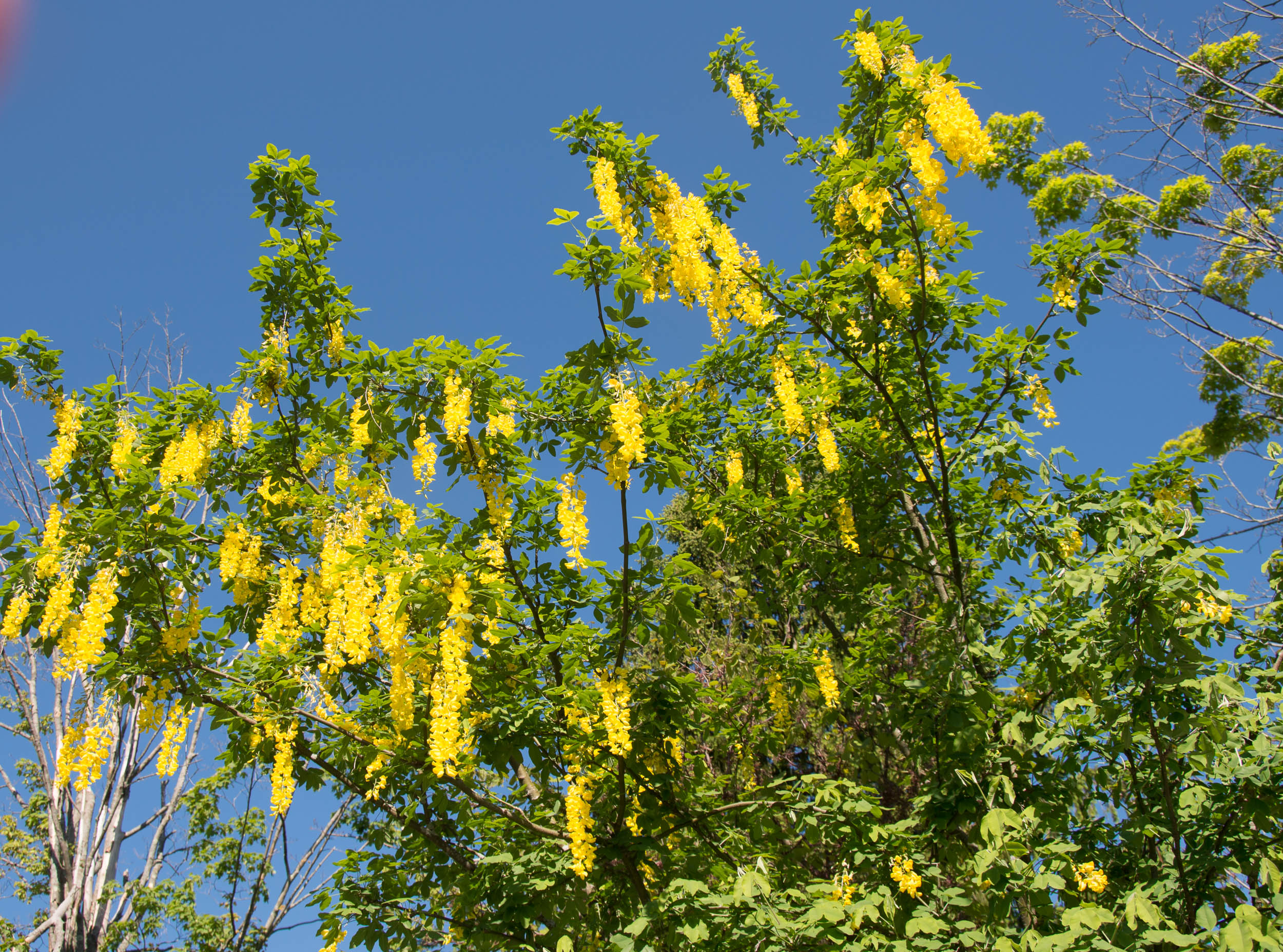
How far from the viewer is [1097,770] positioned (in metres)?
4.22

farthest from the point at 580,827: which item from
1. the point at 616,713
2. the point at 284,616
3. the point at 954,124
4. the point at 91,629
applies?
the point at 954,124

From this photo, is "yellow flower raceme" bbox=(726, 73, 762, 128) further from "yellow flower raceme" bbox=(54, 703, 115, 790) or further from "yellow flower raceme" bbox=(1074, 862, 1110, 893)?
"yellow flower raceme" bbox=(54, 703, 115, 790)

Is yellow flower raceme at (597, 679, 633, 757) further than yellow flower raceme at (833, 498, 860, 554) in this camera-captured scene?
No

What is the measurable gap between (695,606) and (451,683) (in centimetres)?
135

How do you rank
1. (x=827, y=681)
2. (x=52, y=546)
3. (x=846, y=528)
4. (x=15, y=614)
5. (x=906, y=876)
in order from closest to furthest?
(x=906, y=876) < (x=15, y=614) < (x=52, y=546) < (x=827, y=681) < (x=846, y=528)

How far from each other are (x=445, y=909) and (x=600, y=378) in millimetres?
4088

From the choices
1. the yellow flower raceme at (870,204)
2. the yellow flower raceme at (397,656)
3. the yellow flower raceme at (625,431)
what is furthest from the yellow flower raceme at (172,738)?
the yellow flower raceme at (870,204)

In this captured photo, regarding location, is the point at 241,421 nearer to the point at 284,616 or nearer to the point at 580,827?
the point at 284,616

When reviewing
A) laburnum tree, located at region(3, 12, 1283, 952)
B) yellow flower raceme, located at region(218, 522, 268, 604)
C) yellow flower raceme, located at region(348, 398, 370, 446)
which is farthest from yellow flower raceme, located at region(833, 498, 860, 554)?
yellow flower raceme, located at region(218, 522, 268, 604)

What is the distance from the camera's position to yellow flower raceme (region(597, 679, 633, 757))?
4.07 meters

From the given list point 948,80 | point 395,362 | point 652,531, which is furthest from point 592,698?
point 948,80

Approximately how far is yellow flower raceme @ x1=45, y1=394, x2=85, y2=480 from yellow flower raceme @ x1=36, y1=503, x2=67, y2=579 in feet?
0.93

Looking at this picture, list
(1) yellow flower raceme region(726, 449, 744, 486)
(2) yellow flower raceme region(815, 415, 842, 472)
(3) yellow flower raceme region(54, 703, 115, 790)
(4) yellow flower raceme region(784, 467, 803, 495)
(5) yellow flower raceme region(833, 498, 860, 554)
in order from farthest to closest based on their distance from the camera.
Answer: (4) yellow flower raceme region(784, 467, 803, 495) → (1) yellow flower raceme region(726, 449, 744, 486) → (5) yellow flower raceme region(833, 498, 860, 554) → (2) yellow flower raceme region(815, 415, 842, 472) → (3) yellow flower raceme region(54, 703, 115, 790)

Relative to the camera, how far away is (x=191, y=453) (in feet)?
17.3
